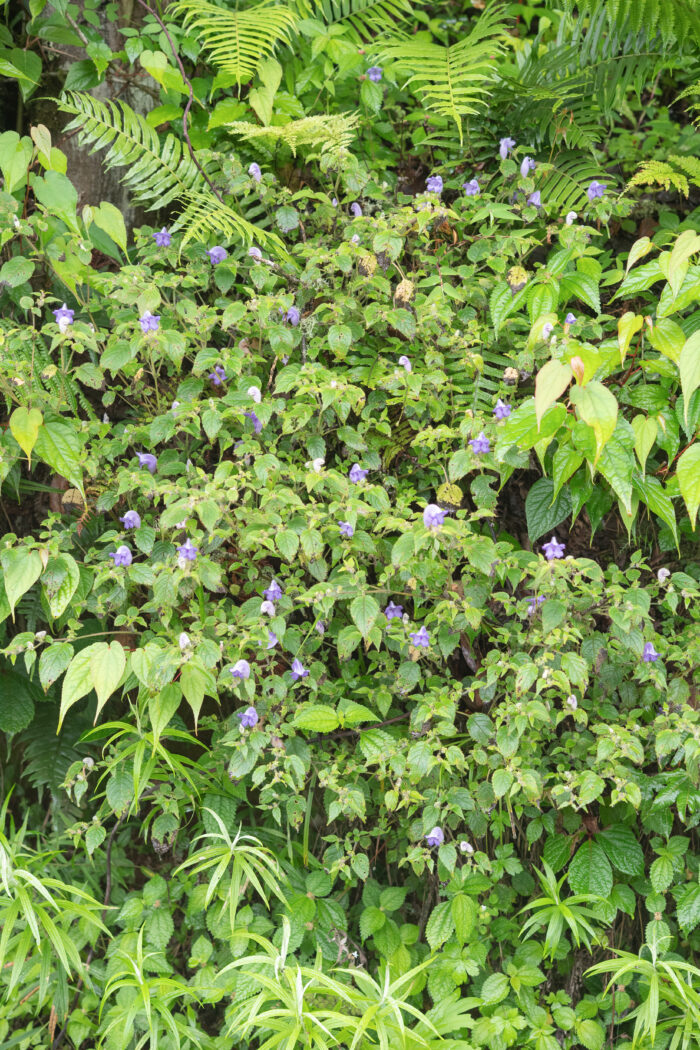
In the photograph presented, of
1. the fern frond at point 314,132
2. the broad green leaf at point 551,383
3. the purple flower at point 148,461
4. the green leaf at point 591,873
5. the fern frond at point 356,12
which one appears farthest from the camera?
the fern frond at point 356,12

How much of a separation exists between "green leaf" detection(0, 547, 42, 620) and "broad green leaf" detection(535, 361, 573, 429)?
3.61ft

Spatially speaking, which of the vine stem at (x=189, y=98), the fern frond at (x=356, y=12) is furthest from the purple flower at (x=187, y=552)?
the fern frond at (x=356, y=12)

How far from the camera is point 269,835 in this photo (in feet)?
7.00

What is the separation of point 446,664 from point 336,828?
1.84 feet

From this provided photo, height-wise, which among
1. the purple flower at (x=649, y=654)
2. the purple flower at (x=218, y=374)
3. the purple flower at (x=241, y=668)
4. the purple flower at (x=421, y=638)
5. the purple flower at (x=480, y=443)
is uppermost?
the purple flower at (x=480, y=443)

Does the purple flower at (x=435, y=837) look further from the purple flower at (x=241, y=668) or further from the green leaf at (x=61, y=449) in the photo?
the green leaf at (x=61, y=449)

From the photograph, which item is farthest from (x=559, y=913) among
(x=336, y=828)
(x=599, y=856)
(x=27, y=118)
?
(x=27, y=118)

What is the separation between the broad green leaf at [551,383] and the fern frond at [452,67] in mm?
970

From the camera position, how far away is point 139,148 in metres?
2.26

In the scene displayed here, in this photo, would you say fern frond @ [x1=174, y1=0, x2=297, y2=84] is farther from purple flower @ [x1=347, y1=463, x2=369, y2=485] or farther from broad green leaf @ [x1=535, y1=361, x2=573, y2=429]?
broad green leaf @ [x1=535, y1=361, x2=573, y2=429]

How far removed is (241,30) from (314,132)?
0.40 m

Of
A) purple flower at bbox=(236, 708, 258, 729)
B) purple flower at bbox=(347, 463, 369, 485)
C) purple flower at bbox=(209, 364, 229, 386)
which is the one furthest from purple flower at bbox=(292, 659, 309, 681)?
purple flower at bbox=(209, 364, 229, 386)

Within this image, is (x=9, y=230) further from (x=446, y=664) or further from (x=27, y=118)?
(x=446, y=664)

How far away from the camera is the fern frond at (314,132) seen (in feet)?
7.02
